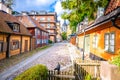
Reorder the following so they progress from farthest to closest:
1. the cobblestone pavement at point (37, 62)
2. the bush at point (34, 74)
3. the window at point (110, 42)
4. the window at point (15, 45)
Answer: the window at point (15, 45) → the cobblestone pavement at point (37, 62) → the window at point (110, 42) → the bush at point (34, 74)

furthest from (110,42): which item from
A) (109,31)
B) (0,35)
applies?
(0,35)

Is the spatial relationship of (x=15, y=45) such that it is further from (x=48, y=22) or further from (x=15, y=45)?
(x=48, y=22)

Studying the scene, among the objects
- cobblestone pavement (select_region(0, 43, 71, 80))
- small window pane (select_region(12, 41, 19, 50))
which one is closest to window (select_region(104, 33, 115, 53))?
cobblestone pavement (select_region(0, 43, 71, 80))

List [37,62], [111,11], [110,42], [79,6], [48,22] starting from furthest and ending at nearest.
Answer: [48,22] < [37,62] < [110,42] < [111,11] < [79,6]

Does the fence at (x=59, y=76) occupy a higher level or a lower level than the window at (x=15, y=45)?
lower

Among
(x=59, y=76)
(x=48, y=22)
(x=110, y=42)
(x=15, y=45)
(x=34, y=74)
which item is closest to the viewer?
(x=34, y=74)

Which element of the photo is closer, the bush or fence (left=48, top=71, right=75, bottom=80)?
the bush

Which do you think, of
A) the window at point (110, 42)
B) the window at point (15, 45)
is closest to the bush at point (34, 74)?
the window at point (110, 42)

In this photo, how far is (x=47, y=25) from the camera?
76062mm

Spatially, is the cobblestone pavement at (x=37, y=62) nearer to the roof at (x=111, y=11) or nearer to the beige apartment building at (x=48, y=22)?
the roof at (x=111, y=11)

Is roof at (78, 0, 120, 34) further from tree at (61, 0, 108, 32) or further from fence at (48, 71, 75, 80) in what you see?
fence at (48, 71, 75, 80)

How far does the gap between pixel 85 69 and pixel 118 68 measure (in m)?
5.06

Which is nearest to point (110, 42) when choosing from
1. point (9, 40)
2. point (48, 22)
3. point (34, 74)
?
point (34, 74)

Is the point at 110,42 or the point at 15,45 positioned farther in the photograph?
the point at 15,45
